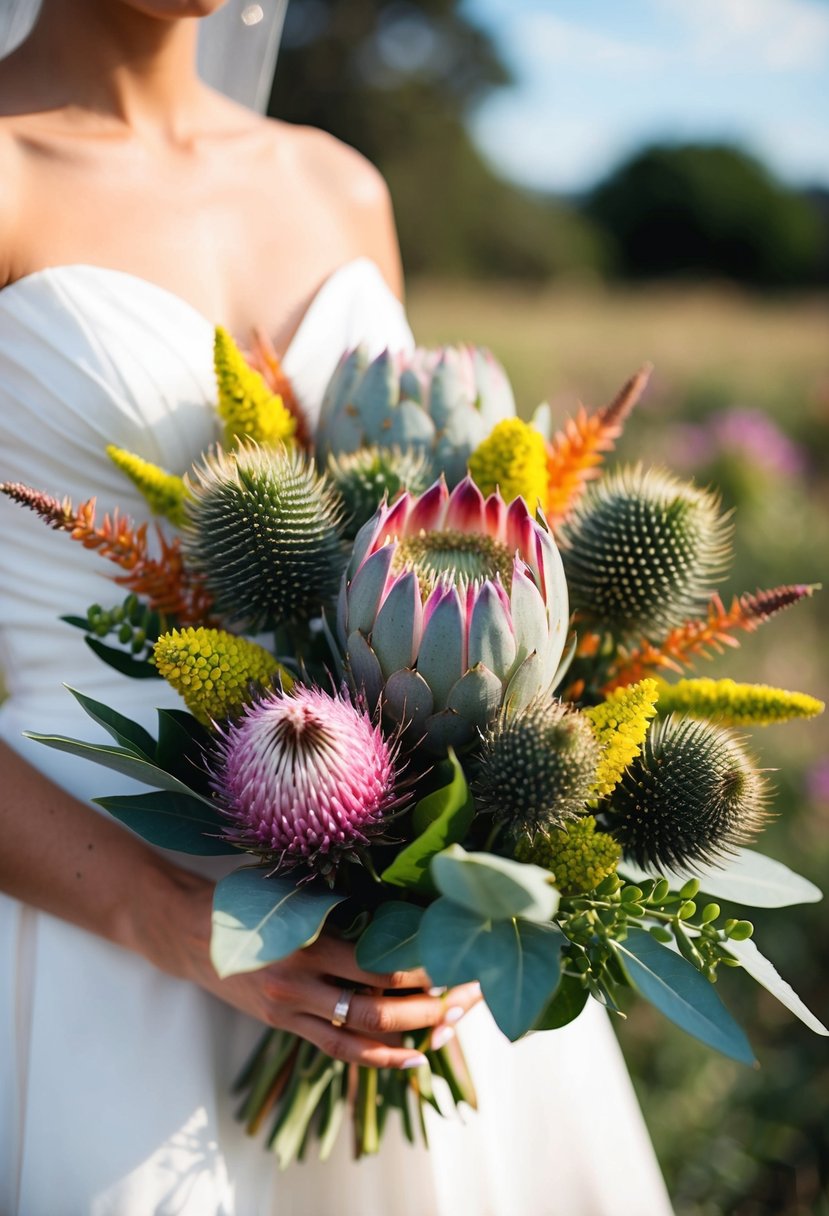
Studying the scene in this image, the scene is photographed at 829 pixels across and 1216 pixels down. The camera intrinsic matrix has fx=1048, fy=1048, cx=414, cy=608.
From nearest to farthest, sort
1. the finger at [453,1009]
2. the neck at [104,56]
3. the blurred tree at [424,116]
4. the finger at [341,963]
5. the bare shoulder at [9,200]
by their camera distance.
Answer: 1. the finger at [341,963]
2. the finger at [453,1009]
3. the bare shoulder at [9,200]
4. the neck at [104,56]
5. the blurred tree at [424,116]

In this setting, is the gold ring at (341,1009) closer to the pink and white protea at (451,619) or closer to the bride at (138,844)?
the bride at (138,844)

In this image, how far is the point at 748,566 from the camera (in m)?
4.39

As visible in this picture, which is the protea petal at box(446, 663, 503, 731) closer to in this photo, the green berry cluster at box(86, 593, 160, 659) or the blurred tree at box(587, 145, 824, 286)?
the green berry cluster at box(86, 593, 160, 659)

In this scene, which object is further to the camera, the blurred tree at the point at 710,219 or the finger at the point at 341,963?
the blurred tree at the point at 710,219

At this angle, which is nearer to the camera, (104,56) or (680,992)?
(680,992)

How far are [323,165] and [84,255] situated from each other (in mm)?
553

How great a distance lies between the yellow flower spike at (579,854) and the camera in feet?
2.91

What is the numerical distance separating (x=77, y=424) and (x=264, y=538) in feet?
1.44

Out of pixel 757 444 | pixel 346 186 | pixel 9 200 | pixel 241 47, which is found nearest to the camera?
pixel 9 200

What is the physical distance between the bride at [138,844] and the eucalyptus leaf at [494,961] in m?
0.25

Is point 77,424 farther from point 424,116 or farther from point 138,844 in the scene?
point 424,116

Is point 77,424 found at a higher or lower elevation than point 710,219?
higher

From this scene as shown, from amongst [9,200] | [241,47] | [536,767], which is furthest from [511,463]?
[241,47]

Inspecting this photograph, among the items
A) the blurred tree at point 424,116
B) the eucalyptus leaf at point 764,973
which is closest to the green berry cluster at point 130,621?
the eucalyptus leaf at point 764,973
